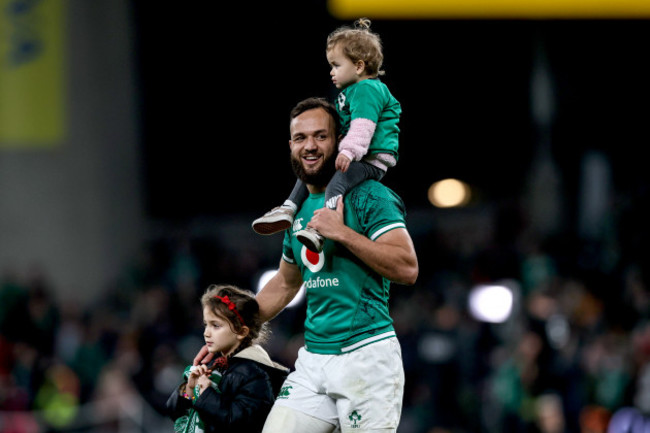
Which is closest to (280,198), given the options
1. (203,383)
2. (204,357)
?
(204,357)

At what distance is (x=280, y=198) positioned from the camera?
19.4 meters

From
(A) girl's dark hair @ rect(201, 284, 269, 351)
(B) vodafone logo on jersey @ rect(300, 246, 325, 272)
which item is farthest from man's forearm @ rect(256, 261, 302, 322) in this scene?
(B) vodafone logo on jersey @ rect(300, 246, 325, 272)

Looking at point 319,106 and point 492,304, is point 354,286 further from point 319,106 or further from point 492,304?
point 492,304

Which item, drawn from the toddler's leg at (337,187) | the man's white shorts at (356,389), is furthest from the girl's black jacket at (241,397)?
the toddler's leg at (337,187)

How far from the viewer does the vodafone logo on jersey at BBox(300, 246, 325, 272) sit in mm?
4090

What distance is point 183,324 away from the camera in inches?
510

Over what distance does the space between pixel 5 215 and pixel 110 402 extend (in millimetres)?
5041

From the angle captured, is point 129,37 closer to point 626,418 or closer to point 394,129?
point 626,418

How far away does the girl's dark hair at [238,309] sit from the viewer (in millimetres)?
4277

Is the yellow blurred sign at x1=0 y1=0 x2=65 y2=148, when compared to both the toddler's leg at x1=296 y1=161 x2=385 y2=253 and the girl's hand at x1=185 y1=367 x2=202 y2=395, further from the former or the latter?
the toddler's leg at x1=296 y1=161 x2=385 y2=253

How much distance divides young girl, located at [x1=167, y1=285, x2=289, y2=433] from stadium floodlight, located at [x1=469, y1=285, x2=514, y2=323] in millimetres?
7071

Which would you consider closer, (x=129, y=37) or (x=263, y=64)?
(x=129, y=37)

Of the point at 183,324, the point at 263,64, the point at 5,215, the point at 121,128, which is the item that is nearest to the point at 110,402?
the point at 183,324

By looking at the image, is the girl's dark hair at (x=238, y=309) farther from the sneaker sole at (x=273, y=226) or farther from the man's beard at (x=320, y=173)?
the man's beard at (x=320, y=173)
